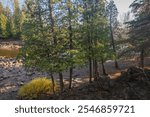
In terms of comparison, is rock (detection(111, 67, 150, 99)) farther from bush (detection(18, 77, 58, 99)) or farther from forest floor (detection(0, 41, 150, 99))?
bush (detection(18, 77, 58, 99))

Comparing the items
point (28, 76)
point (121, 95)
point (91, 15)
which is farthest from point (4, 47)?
point (121, 95)

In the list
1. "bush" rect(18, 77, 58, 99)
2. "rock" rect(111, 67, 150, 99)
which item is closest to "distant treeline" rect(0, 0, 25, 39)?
"bush" rect(18, 77, 58, 99)

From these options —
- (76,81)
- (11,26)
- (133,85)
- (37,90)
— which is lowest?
(76,81)

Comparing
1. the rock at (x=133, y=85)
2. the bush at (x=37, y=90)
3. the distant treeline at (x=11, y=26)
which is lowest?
the bush at (x=37, y=90)

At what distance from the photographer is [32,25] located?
22.9 metres

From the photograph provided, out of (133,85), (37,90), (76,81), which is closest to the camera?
(133,85)

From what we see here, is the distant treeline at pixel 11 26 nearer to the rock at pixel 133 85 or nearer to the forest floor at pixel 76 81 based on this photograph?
the forest floor at pixel 76 81

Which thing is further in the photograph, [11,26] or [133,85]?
[11,26]

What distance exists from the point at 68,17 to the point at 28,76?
16.0m

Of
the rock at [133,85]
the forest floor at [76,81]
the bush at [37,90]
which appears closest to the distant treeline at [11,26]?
the forest floor at [76,81]

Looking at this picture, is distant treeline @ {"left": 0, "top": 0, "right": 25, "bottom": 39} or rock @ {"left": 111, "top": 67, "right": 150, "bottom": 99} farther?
distant treeline @ {"left": 0, "top": 0, "right": 25, "bottom": 39}

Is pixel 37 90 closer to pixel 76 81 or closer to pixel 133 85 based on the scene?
pixel 76 81

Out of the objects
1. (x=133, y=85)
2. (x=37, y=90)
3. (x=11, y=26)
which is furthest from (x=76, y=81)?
(x=11, y=26)

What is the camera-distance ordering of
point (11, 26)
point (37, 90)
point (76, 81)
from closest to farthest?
point (37, 90) → point (76, 81) → point (11, 26)
